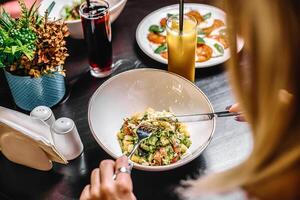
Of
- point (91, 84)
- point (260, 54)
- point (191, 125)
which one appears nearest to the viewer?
point (260, 54)

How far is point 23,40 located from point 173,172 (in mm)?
557

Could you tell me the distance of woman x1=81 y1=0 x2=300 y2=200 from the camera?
609 mm

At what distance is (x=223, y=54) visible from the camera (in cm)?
155

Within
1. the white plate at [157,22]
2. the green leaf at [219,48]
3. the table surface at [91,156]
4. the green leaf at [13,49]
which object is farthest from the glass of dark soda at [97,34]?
the green leaf at [219,48]

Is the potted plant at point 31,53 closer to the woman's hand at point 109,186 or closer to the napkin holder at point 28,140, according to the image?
the napkin holder at point 28,140

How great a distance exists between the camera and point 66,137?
46.3 inches

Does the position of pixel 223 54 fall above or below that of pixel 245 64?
below

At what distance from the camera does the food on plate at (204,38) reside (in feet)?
5.10

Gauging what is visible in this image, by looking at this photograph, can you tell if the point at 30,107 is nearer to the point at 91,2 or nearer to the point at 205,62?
the point at 91,2

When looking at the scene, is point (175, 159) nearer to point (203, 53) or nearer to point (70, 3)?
point (203, 53)

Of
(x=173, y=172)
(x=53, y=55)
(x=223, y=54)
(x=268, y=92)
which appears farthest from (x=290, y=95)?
(x=223, y=54)

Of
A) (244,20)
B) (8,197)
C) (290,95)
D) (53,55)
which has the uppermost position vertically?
(244,20)

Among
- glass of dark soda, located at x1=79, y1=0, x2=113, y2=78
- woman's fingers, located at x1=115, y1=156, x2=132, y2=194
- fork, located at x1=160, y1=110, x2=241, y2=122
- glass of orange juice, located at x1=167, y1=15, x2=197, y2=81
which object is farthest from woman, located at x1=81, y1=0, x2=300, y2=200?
glass of dark soda, located at x1=79, y1=0, x2=113, y2=78

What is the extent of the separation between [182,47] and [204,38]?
0.29m
